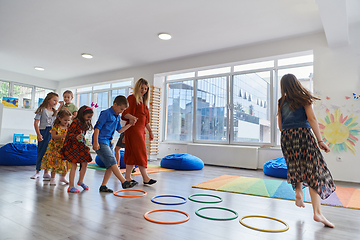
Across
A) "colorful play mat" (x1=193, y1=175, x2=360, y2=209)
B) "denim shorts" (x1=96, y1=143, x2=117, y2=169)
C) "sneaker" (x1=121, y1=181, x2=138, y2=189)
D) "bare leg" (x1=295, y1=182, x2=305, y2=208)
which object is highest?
"denim shorts" (x1=96, y1=143, x2=117, y2=169)

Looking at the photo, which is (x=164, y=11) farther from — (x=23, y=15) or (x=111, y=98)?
(x=111, y=98)

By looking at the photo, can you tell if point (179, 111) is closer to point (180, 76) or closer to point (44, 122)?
point (180, 76)

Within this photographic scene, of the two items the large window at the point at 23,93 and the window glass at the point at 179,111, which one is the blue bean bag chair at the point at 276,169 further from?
the large window at the point at 23,93

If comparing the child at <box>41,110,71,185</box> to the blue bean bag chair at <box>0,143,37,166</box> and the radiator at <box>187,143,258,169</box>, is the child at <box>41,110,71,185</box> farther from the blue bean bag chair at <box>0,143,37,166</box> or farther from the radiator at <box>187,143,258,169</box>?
the radiator at <box>187,143,258,169</box>

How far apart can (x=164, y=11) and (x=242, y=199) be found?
10.3 ft

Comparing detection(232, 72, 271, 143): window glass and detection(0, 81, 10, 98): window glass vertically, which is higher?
detection(0, 81, 10, 98): window glass

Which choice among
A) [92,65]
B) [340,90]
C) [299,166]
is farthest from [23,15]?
[340,90]

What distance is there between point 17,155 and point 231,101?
190 inches

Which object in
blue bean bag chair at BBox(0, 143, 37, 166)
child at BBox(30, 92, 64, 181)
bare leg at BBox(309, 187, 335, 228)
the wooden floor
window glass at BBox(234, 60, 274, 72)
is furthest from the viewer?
window glass at BBox(234, 60, 274, 72)

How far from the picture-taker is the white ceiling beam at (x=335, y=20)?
10.0 feet

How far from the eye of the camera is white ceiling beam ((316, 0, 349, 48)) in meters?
3.06

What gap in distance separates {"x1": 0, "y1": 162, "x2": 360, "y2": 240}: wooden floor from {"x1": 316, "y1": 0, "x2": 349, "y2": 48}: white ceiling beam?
2414 mm

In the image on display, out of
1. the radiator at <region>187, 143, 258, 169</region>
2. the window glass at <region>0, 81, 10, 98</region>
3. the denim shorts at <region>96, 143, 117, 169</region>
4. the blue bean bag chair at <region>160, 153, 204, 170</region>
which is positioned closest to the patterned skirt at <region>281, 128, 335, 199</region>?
the denim shorts at <region>96, 143, 117, 169</region>

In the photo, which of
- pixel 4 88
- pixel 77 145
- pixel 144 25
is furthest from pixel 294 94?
pixel 4 88
